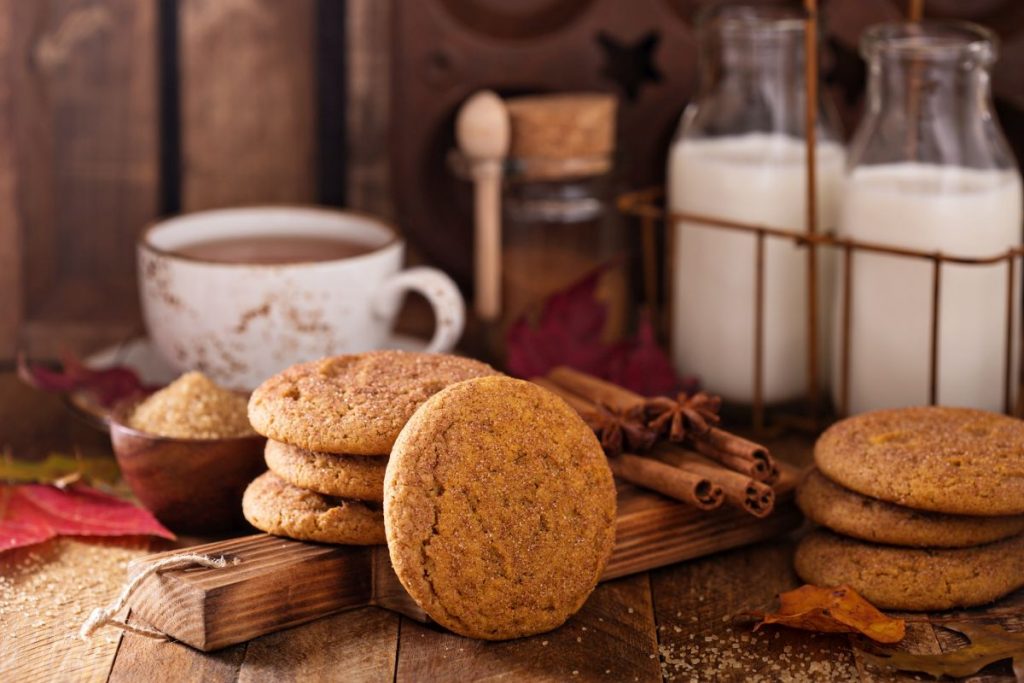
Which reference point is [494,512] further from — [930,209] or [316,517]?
[930,209]

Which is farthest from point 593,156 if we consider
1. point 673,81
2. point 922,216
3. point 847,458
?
point 847,458

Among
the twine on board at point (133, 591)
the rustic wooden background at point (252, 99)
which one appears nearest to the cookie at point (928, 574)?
the twine on board at point (133, 591)

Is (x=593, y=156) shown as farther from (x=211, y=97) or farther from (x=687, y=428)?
(x=211, y=97)

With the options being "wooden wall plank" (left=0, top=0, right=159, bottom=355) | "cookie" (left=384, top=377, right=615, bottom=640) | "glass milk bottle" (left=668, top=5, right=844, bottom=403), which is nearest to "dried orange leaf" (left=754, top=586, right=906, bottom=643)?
"cookie" (left=384, top=377, right=615, bottom=640)

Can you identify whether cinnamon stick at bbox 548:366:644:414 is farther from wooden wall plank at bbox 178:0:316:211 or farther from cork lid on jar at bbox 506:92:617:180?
wooden wall plank at bbox 178:0:316:211

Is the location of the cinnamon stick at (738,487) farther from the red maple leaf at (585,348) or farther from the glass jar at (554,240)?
the glass jar at (554,240)
